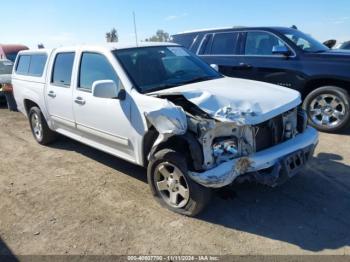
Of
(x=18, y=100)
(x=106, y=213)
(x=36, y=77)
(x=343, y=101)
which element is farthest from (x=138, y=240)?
(x=18, y=100)

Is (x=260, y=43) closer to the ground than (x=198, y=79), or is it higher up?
higher up

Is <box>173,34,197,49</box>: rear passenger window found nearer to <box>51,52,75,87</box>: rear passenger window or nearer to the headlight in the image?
<box>51,52,75,87</box>: rear passenger window

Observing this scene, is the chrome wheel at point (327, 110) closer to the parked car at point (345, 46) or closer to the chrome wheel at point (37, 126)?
the chrome wheel at point (37, 126)

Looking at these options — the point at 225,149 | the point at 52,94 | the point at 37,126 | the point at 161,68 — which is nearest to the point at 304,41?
the point at 161,68

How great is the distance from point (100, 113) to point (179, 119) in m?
1.52

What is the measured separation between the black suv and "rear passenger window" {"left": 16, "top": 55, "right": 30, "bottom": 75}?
3.73 m

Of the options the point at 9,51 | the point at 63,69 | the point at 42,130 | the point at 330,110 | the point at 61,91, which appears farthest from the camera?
the point at 9,51

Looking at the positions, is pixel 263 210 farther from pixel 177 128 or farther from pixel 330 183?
pixel 177 128

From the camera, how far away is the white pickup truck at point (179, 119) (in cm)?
326

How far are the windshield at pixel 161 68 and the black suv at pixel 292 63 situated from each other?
2268mm

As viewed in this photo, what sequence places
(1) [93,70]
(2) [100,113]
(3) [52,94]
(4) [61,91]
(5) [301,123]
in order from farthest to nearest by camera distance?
1. (3) [52,94]
2. (4) [61,91]
3. (1) [93,70]
4. (2) [100,113]
5. (5) [301,123]

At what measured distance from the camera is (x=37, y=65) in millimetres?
6211

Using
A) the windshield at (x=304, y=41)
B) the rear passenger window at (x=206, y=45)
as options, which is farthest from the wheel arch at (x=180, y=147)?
the rear passenger window at (x=206, y=45)

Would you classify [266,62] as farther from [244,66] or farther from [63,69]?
[63,69]
